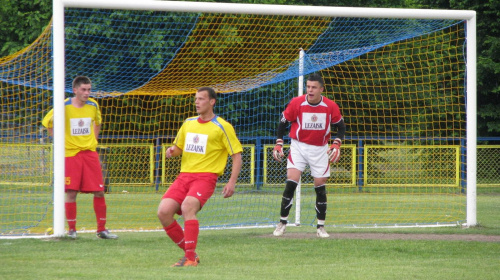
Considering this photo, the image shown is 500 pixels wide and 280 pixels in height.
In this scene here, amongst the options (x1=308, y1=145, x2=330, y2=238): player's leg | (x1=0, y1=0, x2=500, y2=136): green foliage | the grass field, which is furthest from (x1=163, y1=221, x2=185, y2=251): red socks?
(x1=0, y1=0, x2=500, y2=136): green foliage

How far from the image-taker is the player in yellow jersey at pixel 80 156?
8.41 metres

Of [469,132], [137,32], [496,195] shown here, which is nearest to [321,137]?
[469,132]

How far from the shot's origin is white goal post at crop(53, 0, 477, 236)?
8.21 metres

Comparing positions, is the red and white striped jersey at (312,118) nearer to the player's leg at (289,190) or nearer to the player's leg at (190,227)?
the player's leg at (289,190)

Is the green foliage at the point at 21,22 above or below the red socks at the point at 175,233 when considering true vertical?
above

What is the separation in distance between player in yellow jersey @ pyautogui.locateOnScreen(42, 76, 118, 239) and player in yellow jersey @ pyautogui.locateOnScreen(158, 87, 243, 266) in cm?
203

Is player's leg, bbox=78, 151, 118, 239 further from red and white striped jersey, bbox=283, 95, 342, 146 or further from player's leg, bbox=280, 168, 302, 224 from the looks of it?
red and white striped jersey, bbox=283, 95, 342, 146

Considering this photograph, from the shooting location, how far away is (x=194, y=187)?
21.6 feet

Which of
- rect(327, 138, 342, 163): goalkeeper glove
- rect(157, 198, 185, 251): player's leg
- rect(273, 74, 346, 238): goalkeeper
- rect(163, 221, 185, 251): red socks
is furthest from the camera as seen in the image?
rect(273, 74, 346, 238): goalkeeper

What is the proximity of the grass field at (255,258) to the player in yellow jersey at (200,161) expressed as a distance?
1.68 ft

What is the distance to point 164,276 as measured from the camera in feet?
18.7

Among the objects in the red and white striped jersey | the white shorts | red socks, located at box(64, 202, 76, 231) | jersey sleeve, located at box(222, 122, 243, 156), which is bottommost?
red socks, located at box(64, 202, 76, 231)

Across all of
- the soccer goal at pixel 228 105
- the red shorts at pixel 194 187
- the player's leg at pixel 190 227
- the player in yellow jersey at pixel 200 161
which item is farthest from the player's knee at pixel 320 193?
the player's leg at pixel 190 227

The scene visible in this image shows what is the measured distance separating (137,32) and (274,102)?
168 inches
